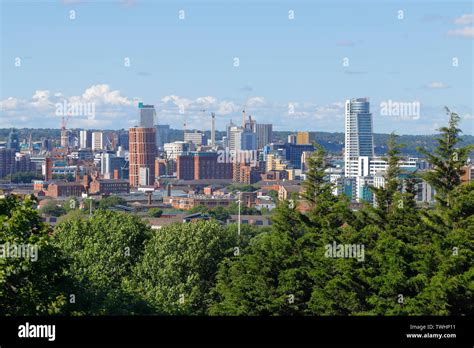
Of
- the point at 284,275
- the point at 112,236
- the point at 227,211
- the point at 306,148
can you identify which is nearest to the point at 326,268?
the point at 284,275

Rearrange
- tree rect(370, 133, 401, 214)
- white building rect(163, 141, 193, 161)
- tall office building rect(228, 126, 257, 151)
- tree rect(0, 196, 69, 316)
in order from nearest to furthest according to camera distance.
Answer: tree rect(0, 196, 69, 316), tree rect(370, 133, 401, 214), tall office building rect(228, 126, 257, 151), white building rect(163, 141, 193, 161)

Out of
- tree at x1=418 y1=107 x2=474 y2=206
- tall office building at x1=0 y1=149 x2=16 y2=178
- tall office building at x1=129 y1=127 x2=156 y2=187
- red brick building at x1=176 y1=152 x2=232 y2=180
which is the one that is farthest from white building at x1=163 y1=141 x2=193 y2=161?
tree at x1=418 y1=107 x2=474 y2=206

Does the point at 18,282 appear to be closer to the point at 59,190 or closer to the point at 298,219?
the point at 298,219

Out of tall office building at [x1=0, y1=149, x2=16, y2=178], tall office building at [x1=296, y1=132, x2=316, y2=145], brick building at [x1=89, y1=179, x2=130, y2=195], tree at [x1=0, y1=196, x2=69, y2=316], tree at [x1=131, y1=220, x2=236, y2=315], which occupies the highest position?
tree at [x1=0, y1=196, x2=69, y2=316]

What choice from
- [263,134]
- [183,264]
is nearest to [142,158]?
[263,134]

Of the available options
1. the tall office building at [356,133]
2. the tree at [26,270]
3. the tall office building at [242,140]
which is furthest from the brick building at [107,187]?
the tree at [26,270]

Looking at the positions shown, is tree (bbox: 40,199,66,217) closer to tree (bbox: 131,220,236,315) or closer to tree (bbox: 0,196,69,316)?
tree (bbox: 131,220,236,315)
